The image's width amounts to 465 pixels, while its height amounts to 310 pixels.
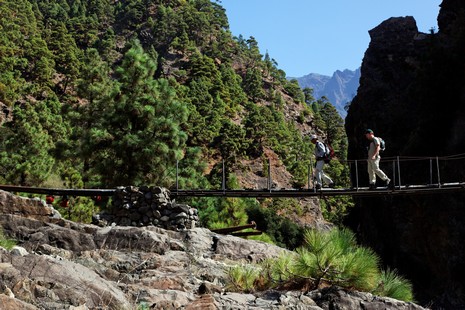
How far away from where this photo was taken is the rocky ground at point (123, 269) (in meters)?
4.62

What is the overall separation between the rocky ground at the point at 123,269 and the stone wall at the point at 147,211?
1406mm

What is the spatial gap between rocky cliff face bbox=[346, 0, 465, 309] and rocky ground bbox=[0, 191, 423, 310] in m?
13.3

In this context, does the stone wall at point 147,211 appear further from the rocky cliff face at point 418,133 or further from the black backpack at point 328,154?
the rocky cliff face at point 418,133

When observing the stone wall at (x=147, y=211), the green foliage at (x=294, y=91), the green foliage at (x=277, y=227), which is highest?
the green foliage at (x=294, y=91)

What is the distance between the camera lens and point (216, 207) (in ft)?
80.9

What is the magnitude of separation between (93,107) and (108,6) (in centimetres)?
9148

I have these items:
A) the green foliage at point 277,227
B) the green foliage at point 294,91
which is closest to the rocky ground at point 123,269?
the green foliage at point 277,227

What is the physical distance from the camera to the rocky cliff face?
834 inches

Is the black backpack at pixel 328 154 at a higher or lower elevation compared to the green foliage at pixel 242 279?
higher

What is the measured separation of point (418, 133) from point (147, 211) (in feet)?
53.8

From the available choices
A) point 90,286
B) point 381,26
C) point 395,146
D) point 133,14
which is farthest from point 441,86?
point 133,14

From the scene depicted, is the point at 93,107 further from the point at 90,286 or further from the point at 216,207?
the point at 90,286

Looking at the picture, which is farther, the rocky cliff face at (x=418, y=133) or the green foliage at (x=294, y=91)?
the green foliage at (x=294, y=91)

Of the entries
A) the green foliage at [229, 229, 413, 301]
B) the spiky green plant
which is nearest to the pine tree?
the green foliage at [229, 229, 413, 301]
